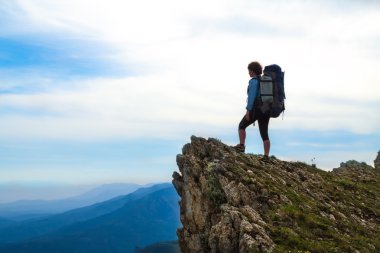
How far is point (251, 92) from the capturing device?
22.1 meters

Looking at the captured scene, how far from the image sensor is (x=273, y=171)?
2338cm

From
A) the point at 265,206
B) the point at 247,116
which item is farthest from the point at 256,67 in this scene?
the point at 265,206

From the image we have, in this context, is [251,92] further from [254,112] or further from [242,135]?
[242,135]

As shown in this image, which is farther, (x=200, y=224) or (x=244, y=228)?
(x=200, y=224)

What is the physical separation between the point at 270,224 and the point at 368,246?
143 inches

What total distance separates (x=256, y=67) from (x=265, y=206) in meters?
7.67

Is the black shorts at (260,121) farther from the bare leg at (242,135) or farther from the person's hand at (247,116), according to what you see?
the bare leg at (242,135)

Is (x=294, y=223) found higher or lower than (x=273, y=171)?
lower

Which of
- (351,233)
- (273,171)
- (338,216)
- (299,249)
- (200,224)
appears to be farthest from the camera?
(273,171)

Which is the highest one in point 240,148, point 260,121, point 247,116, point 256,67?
point 256,67

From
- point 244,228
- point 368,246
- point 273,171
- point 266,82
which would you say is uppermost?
point 266,82

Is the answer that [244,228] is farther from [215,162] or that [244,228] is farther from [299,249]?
[215,162]

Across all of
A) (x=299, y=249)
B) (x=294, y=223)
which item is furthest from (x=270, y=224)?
(x=299, y=249)

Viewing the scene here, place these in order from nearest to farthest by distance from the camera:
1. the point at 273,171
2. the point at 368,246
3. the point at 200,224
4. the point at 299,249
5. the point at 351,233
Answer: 1. the point at 299,249
2. the point at 368,246
3. the point at 351,233
4. the point at 200,224
5. the point at 273,171
